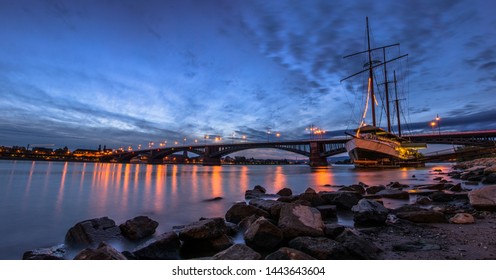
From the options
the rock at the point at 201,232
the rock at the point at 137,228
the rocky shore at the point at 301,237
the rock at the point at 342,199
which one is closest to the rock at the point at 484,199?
the rocky shore at the point at 301,237

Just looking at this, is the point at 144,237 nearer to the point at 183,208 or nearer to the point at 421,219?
the point at 183,208

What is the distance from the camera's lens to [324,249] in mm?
3418

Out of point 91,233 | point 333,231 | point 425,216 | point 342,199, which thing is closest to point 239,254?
point 333,231

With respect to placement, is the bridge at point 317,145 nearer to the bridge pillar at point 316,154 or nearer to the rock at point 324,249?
the bridge pillar at point 316,154

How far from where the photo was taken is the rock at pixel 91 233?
14.8 feet

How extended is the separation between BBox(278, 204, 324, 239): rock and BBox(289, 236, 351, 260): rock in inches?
17.7

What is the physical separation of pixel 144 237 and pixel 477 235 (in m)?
6.13

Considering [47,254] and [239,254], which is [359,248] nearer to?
[239,254]

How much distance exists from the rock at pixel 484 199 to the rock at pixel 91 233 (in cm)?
840

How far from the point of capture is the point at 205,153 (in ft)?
283

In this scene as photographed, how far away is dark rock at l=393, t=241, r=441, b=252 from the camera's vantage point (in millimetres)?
3613

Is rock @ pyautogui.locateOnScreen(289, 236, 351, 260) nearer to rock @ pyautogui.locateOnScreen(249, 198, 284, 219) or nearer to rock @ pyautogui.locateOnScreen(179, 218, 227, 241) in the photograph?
rock @ pyautogui.locateOnScreen(179, 218, 227, 241)

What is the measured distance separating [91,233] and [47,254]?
0.82m

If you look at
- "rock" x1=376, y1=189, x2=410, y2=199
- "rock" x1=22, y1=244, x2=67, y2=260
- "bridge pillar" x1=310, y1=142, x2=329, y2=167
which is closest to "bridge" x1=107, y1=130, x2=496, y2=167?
"bridge pillar" x1=310, y1=142, x2=329, y2=167
